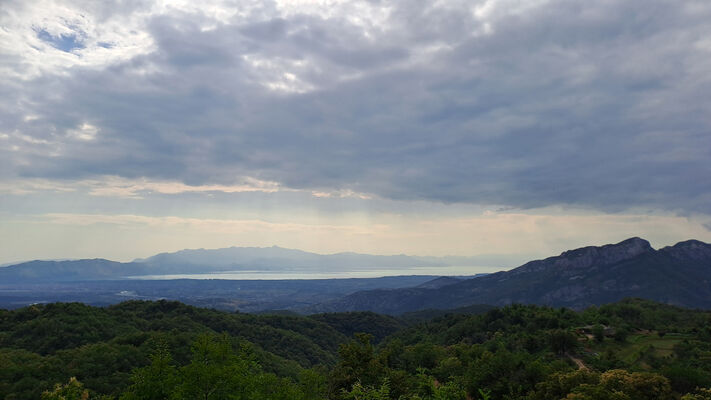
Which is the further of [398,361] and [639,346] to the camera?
[398,361]

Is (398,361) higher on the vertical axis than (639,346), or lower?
lower

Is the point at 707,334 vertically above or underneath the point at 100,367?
above

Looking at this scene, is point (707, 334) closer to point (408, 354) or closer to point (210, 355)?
point (408, 354)

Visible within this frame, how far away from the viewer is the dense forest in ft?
97.1

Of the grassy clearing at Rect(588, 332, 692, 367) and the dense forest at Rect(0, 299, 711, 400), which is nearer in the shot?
the dense forest at Rect(0, 299, 711, 400)

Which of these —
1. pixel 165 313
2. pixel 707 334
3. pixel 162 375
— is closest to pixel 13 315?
pixel 165 313

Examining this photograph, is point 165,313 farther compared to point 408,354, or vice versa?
point 165,313

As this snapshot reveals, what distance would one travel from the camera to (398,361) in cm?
7188

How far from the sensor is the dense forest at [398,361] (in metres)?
29.6

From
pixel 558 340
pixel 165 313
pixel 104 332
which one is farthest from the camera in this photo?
pixel 165 313

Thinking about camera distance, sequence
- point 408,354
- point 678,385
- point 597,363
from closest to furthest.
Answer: point 678,385 → point 597,363 → point 408,354

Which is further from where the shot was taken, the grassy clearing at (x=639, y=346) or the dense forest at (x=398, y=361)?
the grassy clearing at (x=639, y=346)

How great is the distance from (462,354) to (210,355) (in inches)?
1951

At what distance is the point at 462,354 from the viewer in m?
67.2
